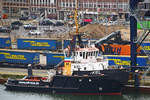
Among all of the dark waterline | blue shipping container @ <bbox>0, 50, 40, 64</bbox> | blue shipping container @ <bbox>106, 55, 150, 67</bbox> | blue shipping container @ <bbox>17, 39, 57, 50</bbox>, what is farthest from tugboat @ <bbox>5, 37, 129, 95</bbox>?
blue shipping container @ <bbox>17, 39, 57, 50</bbox>

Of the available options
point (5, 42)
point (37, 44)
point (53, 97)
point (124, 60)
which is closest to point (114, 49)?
point (124, 60)

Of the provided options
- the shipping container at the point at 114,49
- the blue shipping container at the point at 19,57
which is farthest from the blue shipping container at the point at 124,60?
the blue shipping container at the point at 19,57

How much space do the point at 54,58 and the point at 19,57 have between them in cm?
467

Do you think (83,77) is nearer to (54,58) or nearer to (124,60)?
(124,60)

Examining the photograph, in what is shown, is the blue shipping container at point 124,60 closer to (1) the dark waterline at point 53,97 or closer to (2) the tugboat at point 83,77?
(2) the tugboat at point 83,77

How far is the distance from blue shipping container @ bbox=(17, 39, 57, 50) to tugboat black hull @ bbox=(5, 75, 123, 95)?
1477cm

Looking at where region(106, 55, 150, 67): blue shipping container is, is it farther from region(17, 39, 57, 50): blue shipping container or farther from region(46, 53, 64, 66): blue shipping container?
region(17, 39, 57, 50): blue shipping container

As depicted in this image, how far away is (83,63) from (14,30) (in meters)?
39.1

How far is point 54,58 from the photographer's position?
5050 centimetres

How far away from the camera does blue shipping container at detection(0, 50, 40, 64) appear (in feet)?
168

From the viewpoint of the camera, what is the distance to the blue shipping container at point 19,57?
51.1 m

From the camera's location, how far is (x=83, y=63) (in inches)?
1681

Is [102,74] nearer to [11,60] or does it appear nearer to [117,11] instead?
[11,60]

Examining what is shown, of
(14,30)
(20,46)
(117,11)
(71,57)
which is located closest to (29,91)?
(71,57)
